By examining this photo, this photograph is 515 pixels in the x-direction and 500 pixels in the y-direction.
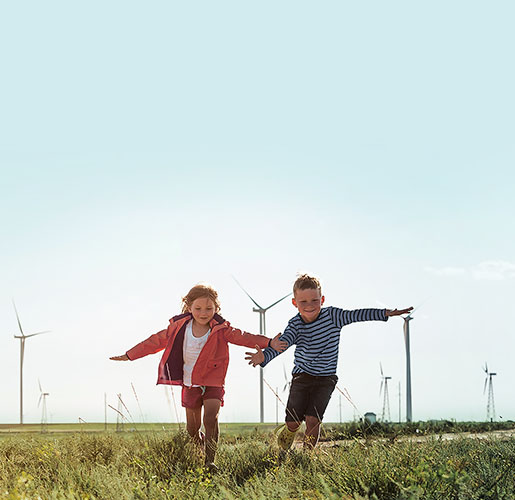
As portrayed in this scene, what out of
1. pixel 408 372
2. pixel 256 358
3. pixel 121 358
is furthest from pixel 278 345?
pixel 408 372

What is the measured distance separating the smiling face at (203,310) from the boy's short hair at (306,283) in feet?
3.54

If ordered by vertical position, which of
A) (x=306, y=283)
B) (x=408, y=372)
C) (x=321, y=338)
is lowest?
(x=408, y=372)

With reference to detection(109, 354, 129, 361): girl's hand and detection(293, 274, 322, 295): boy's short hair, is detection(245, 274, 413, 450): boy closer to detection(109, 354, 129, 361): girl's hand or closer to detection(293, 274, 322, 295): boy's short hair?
detection(293, 274, 322, 295): boy's short hair

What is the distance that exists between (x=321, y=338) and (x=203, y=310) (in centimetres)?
150

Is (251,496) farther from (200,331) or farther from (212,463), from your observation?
(200,331)

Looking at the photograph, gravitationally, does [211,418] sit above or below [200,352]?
below

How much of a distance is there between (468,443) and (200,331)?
133 inches

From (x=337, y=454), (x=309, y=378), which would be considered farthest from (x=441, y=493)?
(x=309, y=378)

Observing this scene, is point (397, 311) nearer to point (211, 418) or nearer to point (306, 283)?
point (306, 283)

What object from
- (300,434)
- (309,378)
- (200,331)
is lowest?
(300,434)

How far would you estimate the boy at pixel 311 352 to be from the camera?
8492mm

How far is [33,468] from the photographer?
7.36m

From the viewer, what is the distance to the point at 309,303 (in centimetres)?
871

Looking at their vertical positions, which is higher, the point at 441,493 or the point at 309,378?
the point at 309,378
